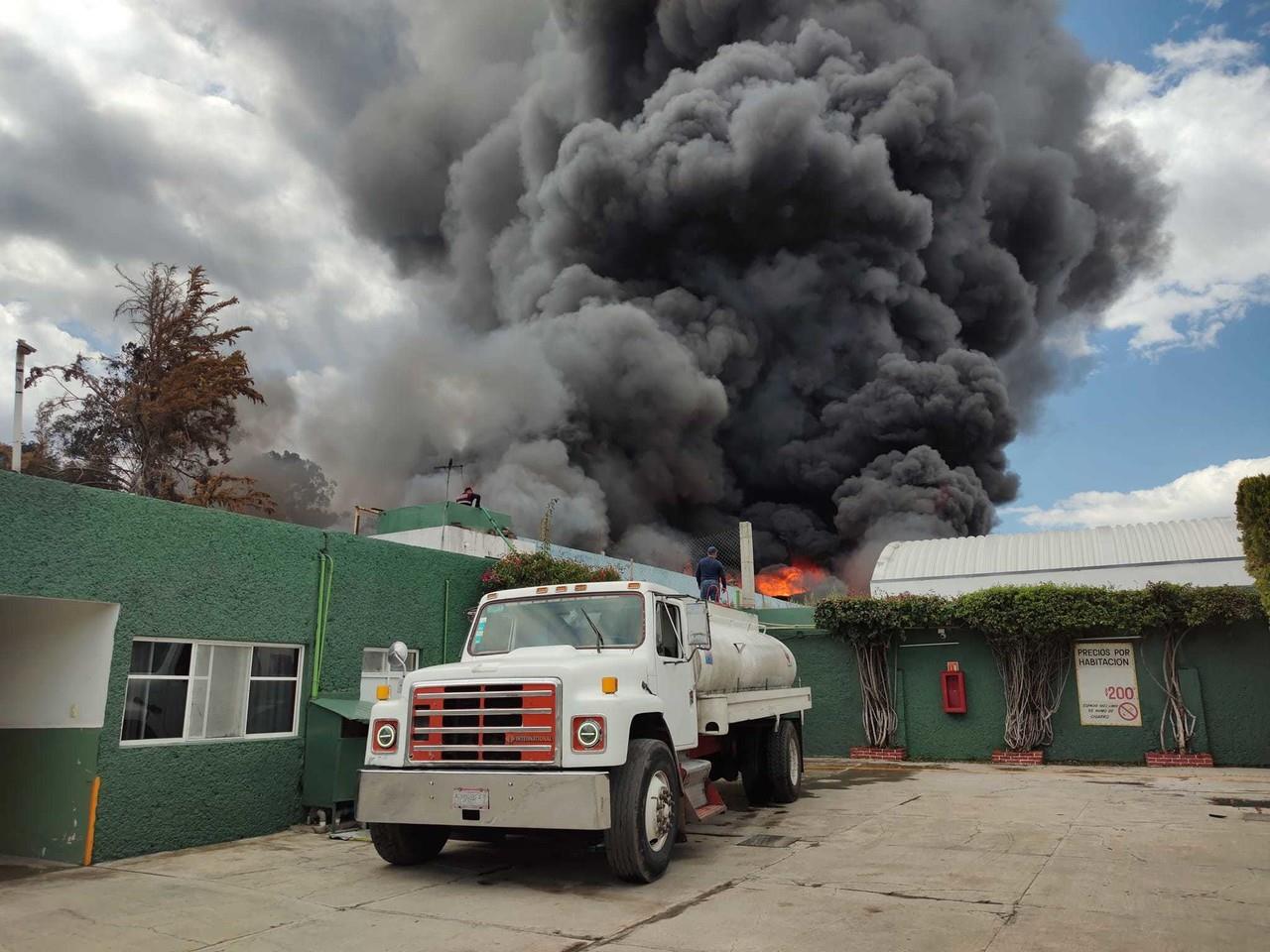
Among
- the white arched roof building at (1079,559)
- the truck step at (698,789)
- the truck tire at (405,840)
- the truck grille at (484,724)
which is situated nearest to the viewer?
the truck grille at (484,724)

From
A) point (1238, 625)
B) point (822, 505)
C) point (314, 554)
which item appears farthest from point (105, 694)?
point (822, 505)

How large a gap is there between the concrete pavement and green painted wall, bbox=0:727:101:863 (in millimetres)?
512

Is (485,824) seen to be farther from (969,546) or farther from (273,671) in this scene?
(969,546)

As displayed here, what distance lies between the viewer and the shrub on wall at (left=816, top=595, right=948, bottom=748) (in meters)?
16.2

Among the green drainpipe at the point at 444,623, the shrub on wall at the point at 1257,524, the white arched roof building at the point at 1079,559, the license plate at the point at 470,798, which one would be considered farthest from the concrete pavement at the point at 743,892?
the white arched roof building at the point at 1079,559

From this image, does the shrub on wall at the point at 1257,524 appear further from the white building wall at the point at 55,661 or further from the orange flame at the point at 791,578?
the orange flame at the point at 791,578

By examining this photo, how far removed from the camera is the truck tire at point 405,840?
7.21 meters

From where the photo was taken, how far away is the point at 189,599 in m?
8.70

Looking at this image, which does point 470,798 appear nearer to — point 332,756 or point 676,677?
point 676,677

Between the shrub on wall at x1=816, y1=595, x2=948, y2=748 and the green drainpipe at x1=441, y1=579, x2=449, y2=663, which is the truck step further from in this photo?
the shrub on wall at x1=816, y1=595, x2=948, y2=748

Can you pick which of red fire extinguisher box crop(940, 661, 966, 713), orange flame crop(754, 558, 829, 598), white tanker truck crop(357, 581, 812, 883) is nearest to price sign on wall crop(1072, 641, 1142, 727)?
red fire extinguisher box crop(940, 661, 966, 713)

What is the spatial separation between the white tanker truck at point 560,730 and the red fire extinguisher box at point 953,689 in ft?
28.7

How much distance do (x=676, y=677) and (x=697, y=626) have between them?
512mm

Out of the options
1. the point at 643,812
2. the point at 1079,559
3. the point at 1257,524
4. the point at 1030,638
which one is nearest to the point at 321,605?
the point at 643,812
